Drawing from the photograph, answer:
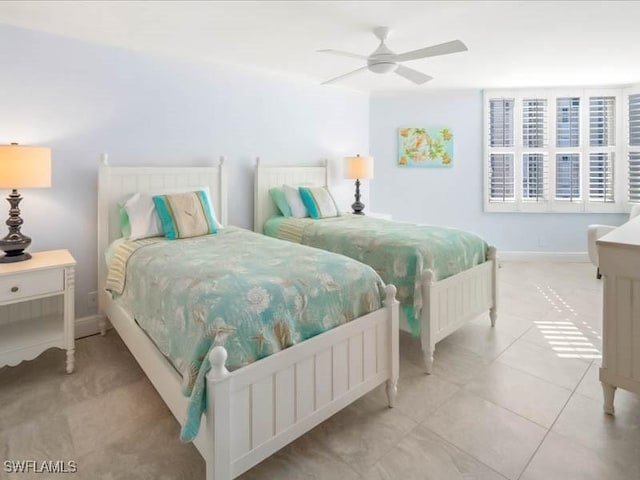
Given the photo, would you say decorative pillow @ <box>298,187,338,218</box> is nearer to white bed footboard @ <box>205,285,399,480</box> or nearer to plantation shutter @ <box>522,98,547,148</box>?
white bed footboard @ <box>205,285,399,480</box>

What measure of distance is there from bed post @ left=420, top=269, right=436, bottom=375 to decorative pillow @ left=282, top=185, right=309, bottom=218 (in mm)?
1698

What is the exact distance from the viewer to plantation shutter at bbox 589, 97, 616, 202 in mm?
4938

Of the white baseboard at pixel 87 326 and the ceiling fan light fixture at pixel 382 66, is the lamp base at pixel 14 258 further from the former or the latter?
the ceiling fan light fixture at pixel 382 66

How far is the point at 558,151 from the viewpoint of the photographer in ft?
16.6

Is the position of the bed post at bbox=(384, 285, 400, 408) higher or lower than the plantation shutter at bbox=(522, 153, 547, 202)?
lower

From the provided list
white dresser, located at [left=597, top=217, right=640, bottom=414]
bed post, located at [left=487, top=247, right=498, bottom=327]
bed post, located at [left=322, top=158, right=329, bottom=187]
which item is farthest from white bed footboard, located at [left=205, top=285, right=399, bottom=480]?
bed post, located at [left=322, top=158, right=329, bottom=187]

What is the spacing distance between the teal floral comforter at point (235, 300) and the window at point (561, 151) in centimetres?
402

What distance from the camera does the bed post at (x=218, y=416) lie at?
51.6 inches

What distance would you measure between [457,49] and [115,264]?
2.58m

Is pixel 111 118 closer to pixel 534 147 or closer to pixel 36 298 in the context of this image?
pixel 36 298

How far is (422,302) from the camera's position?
238cm

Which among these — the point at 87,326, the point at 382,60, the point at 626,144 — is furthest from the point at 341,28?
the point at 626,144

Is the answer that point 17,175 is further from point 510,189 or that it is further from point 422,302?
point 510,189

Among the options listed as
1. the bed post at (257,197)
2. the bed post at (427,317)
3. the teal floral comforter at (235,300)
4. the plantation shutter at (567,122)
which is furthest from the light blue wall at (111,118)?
the plantation shutter at (567,122)
